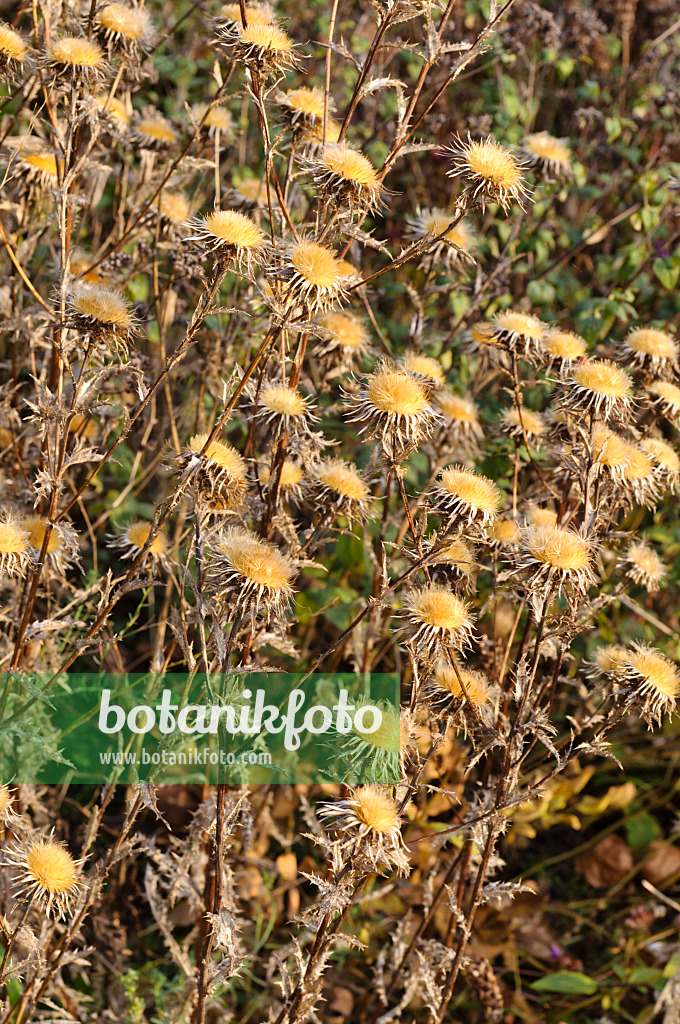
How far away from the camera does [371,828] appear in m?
1.33

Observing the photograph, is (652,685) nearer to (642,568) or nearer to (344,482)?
(642,568)

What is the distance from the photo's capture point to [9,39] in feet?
5.63

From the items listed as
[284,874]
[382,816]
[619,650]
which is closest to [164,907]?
[284,874]

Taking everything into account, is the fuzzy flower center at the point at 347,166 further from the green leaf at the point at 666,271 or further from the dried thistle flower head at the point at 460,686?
the green leaf at the point at 666,271

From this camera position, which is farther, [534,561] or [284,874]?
[284,874]

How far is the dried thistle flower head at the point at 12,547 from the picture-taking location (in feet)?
5.04

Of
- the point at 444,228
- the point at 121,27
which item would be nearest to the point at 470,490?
the point at 444,228

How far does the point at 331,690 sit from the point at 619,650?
75 centimetres

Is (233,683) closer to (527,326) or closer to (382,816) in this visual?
(382,816)

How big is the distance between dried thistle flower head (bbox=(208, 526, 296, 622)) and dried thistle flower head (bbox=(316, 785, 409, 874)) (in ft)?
1.11

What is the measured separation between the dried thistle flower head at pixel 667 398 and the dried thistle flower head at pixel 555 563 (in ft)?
1.79

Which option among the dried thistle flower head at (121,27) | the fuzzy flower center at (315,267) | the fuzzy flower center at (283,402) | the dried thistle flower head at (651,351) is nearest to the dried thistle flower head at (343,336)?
the fuzzy flower center at (283,402)

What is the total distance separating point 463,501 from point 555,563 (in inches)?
7.3

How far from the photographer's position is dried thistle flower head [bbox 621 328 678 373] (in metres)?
1.98
